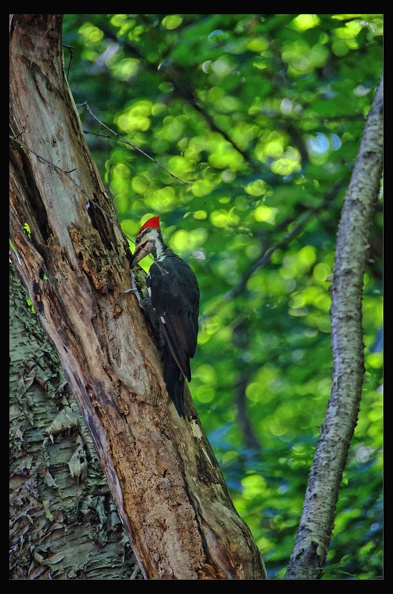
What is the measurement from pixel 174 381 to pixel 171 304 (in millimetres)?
197

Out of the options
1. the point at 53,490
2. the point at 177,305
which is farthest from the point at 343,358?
the point at 53,490

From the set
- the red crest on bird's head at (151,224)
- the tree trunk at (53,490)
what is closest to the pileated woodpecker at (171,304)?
the red crest on bird's head at (151,224)

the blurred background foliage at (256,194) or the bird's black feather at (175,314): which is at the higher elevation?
the blurred background foliage at (256,194)

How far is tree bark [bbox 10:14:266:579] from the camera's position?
1.12 m

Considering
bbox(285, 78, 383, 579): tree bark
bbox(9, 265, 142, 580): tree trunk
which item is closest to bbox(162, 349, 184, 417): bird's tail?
bbox(9, 265, 142, 580): tree trunk

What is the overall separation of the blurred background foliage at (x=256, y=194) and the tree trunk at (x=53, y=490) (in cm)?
41

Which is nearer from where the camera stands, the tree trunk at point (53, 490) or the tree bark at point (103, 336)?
the tree bark at point (103, 336)

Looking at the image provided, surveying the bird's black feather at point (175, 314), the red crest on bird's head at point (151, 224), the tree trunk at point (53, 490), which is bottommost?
the tree trunk at point (53, 490)

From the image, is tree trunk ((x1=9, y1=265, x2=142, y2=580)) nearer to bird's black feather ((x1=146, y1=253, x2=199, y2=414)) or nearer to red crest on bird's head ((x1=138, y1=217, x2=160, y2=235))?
bird's black feather ((x1=146, y1=253, x2=199, y2=414))

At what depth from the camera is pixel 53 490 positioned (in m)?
1.32

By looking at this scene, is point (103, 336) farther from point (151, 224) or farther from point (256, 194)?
point (256, 194)

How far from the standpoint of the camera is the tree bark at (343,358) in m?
1.31

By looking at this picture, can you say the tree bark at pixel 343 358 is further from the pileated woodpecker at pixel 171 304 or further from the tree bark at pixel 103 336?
the pileated woodpecker at pixel 171 304

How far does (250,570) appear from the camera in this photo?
1134mm
